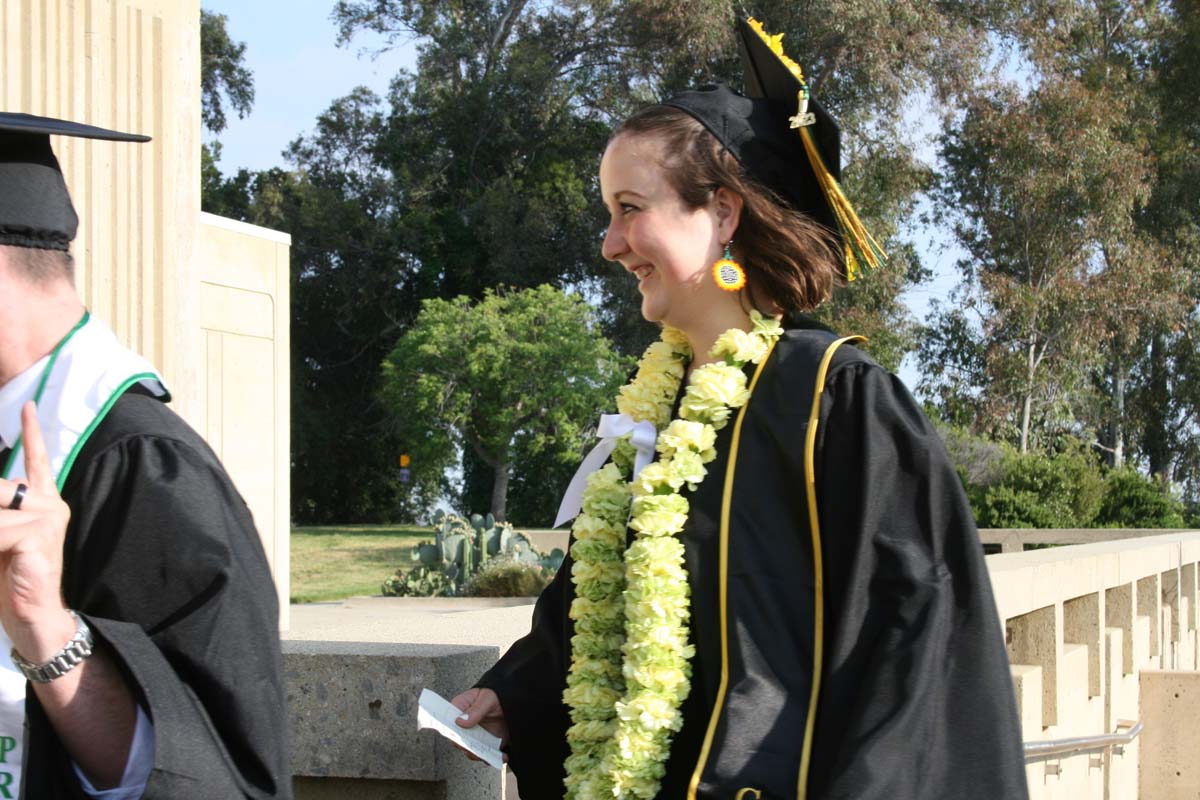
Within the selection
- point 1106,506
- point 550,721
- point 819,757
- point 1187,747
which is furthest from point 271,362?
point 1106,506

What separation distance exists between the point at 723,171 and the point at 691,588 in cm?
72

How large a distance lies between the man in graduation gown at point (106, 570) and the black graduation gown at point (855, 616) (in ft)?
2.31

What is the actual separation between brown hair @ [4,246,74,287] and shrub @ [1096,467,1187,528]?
21933 millimetres

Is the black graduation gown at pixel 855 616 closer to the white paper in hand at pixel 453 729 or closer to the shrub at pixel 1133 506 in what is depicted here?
the white paper in hand at pixel 453 729

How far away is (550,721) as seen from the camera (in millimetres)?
2553

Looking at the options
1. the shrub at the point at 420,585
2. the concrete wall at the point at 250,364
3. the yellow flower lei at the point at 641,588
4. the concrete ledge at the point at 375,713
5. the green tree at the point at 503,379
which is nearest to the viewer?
the yellow flower lei at the point at 641,588

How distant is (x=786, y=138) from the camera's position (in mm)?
2449

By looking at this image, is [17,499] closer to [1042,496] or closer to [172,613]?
[172,613]

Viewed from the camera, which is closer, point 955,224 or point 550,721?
point 550,721

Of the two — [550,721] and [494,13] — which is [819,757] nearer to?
[550,721]

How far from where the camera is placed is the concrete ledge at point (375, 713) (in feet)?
9.18

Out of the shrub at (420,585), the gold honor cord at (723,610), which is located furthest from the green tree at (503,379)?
the gold honor cord at (723,610)

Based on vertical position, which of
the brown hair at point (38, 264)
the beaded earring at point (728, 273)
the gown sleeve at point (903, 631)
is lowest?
the gown sleeve at point (903, 631)

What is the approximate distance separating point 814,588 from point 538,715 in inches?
28.6
